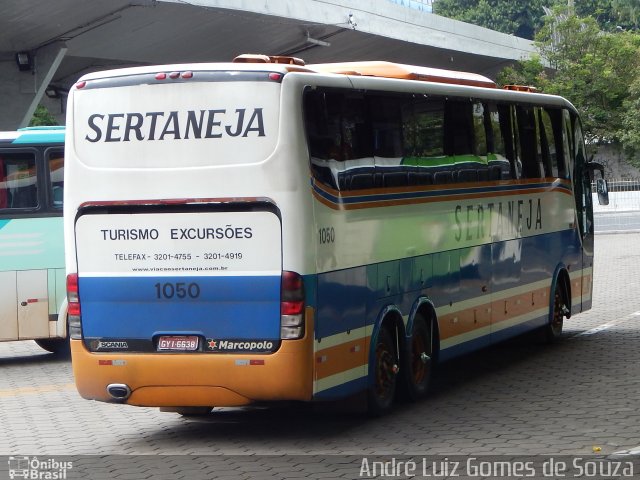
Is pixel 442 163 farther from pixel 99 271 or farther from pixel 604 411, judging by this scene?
pixel 99 271

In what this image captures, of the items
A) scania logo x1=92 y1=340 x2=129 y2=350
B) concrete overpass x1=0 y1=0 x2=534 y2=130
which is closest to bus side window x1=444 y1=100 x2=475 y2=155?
scania logo x1=92 y1=340 x2=129 y2=350

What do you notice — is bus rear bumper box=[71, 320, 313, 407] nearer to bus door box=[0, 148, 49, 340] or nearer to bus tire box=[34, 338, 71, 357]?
bus door box=[0, 148, 49, 340]

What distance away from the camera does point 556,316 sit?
17.0 metres

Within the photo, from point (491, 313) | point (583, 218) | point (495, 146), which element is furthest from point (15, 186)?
point (583, 218)

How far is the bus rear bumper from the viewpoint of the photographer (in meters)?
10.1

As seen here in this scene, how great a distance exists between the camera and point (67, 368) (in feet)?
54.5

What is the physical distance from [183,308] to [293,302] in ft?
2.97

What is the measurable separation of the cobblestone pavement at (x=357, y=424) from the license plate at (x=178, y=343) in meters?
0.78

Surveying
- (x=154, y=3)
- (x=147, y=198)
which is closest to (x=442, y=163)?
(x=147, y=198)

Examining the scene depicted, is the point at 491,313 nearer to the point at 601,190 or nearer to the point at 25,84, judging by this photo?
the point at 601,190

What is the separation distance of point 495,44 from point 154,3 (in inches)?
1116

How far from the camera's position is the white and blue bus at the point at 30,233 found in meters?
16.6

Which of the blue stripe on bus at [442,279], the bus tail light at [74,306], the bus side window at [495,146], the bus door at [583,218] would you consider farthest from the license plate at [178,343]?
the bus door at [583,218]

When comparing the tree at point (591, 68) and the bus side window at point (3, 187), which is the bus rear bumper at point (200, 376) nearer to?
the bus side window at point (3, 187)
